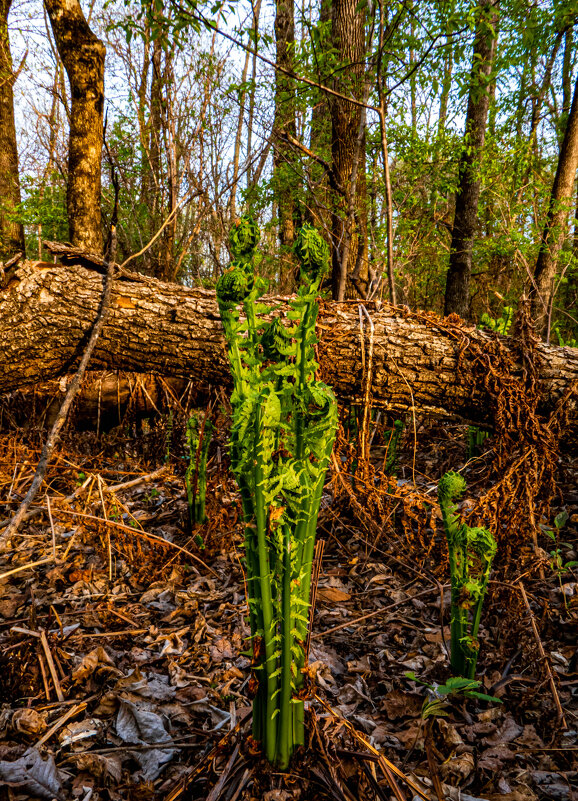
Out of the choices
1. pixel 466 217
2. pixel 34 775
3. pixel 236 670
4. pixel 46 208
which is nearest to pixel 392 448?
pixel 236 670

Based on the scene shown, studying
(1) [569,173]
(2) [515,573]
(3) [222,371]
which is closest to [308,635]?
(2) [515,573]

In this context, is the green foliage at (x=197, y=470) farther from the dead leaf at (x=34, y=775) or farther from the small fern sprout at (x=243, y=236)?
the small fern sprout at (x=243, y=236)

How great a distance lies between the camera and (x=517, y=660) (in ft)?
5.68

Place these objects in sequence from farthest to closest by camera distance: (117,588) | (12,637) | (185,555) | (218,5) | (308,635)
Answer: (218,5)
(185,555)
(117,588)
(12,637)
(308,635)

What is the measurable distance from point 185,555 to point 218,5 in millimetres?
3551

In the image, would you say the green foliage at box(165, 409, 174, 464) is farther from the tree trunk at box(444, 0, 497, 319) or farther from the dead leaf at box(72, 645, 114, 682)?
the tree trunk at box(444, 0, 497, 319)

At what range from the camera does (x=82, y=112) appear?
14.3ft

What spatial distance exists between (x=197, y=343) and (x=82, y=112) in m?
3.42

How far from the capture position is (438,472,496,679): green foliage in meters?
1.48

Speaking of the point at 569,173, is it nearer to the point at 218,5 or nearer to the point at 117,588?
the point at 218,5

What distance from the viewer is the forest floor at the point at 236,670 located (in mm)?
1236

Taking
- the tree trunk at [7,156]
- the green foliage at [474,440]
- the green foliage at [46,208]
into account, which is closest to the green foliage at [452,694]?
the green foliage at [474,440]

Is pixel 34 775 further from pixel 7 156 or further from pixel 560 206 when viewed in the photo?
pixel 7 156

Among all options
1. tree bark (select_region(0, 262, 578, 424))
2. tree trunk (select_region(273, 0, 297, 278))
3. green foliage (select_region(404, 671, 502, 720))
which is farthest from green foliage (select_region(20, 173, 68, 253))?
green foliage (select_region(404, 671, 502, 720))
